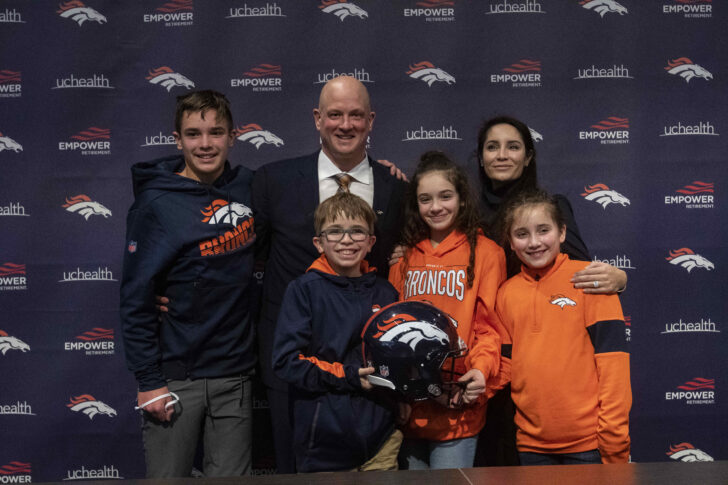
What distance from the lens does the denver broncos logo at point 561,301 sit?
215cm

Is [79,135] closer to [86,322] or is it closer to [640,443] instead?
[86,322]

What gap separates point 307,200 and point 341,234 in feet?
1.44

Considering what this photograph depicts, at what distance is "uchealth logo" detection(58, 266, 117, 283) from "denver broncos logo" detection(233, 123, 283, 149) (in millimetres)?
1123

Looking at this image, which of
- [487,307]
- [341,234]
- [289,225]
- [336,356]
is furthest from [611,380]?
[289,225]

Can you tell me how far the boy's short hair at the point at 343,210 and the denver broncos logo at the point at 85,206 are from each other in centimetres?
→ 176

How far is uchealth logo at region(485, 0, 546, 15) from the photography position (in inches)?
131

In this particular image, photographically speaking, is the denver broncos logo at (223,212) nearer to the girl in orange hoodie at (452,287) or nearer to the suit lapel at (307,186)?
the suit lapel at (307,186)

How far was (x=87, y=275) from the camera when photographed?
10.7ft

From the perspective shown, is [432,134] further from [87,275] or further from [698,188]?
[87,275]

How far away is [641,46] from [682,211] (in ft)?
3.36

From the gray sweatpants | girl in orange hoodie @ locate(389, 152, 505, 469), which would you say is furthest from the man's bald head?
the gray sweatpants

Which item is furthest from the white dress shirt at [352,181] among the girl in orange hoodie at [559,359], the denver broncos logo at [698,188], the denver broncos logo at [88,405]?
the denver broncos logo at [698,188]

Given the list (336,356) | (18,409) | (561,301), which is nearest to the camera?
(336,356)

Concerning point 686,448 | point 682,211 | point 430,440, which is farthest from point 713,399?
point 430,440
